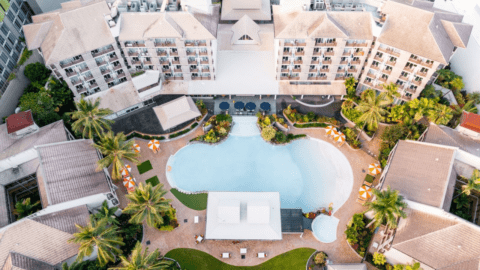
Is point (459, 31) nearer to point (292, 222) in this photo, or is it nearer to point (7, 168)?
point (292, 222)

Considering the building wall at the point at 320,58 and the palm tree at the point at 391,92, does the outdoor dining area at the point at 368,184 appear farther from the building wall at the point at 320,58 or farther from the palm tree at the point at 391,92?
the building wall at the point at 320,58

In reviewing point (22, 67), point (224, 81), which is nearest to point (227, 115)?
point (224, 81)

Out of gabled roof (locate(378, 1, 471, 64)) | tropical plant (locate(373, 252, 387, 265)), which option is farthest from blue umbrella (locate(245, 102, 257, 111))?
tropical plant (locate(373, 252, 387, 265))

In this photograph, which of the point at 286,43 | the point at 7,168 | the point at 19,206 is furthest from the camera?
the point at 286,43

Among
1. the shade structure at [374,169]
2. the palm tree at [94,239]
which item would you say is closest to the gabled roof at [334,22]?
the shade structure at [374,169]

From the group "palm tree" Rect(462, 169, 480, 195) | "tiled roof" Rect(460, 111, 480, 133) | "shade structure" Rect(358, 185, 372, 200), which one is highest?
"tiled roof" Rect(460, 111, 480, 133)

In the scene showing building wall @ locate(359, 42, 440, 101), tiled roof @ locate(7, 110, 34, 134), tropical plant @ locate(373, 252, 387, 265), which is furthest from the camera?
building wall @ locate(359, 42, 440, 101)

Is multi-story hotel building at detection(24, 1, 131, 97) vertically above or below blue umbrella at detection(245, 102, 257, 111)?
above

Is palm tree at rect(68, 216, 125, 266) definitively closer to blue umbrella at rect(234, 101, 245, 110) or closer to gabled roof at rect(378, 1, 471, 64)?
blue umbrella at rect(234, 101, 245, 110)
